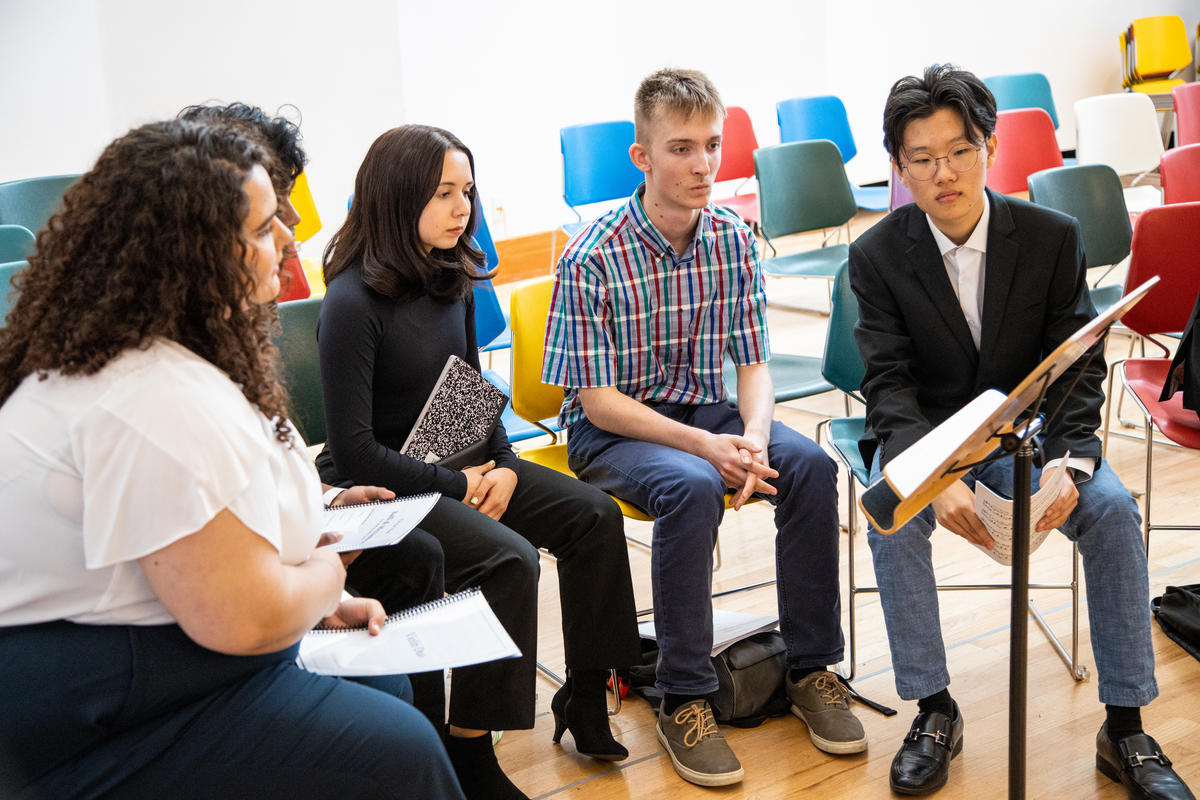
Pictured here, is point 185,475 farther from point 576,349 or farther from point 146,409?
point 576,349

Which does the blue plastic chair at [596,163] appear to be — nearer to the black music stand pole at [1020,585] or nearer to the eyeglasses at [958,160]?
the eyeglasses at [958,160]

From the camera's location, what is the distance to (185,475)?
1.12 metres

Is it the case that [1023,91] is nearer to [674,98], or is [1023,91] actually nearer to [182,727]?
[674,98]

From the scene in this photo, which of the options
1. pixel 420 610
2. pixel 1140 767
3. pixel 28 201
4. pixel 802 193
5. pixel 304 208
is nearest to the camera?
pixel 420 610

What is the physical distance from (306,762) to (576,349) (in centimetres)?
125

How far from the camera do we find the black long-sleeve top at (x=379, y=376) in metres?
2.03

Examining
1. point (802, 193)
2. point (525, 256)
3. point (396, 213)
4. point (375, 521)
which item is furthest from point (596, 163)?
point (375, 521)

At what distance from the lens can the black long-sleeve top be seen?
2.03 meters

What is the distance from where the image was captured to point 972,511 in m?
1.98

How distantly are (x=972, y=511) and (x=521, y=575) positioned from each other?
0.81 meters

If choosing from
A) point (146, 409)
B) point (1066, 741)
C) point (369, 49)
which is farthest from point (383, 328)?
point (369, 49)

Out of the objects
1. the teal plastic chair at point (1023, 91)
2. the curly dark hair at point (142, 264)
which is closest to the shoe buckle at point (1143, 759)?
the curly dark hair at point (142, 264)

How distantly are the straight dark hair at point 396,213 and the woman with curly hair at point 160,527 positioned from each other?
2.69 ft

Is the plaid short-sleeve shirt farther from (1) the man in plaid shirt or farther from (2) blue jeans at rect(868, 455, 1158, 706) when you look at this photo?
(2) blue jeans at rect(868, 455, 1158, 706)
